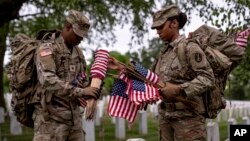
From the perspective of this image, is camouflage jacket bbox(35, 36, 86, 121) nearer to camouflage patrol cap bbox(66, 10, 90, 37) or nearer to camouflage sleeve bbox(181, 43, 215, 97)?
camouflage patrol cap bbox(66, 10, 90, 37)

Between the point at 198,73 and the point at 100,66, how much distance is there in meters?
0.83

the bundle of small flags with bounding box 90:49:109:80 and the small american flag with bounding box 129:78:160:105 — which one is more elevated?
the bundle of small flags with bounding box 90:49:109:80

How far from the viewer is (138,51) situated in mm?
15680

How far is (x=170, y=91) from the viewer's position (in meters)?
4.49

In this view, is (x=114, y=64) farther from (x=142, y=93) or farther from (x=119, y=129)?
(x=119, y=129)

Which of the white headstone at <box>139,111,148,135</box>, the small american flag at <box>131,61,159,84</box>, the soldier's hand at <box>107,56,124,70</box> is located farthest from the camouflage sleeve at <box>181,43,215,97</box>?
the white headstone at <box>139,111,148,135</box>

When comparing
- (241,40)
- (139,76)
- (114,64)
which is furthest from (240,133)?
(114,64)

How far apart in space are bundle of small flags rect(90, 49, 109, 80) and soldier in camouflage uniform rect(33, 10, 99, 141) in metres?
0.18

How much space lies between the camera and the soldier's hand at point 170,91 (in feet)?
14.7

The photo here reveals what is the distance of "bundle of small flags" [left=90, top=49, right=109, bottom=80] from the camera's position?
4.55m

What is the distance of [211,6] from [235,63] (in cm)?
576

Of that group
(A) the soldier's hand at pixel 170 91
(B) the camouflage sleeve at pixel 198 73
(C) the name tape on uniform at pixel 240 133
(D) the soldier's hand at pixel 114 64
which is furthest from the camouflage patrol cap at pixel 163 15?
(C) the name tape on uniform at pixel 240 133

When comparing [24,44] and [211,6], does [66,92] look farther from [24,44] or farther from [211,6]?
[211,6]

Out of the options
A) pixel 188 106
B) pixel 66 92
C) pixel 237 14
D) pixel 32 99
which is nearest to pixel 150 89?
pixel 188 106
